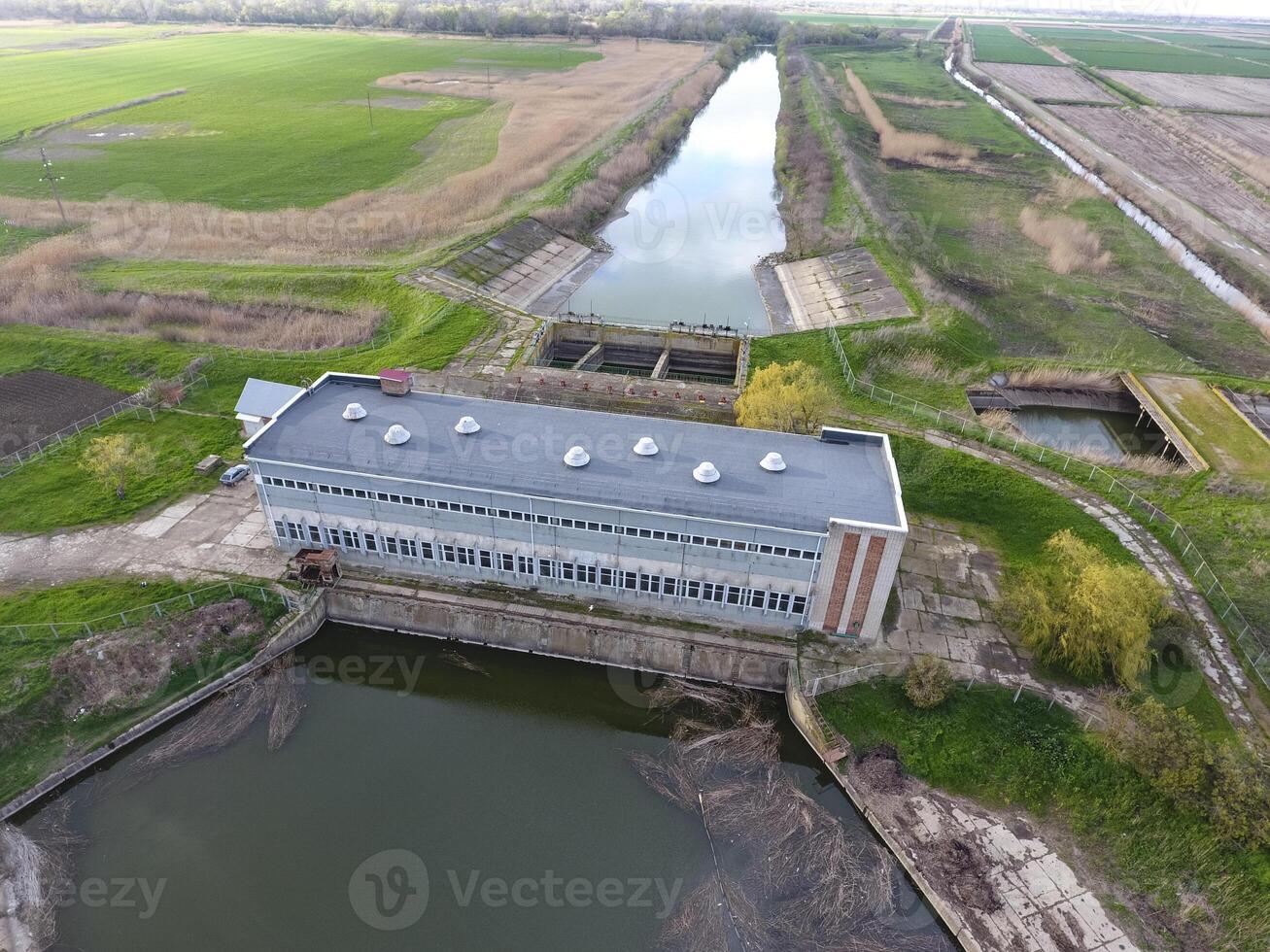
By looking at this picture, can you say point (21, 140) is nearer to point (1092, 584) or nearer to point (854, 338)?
point (854, 338)

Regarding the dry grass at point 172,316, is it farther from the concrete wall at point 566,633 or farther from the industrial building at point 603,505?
the concrete wall at point 566,633

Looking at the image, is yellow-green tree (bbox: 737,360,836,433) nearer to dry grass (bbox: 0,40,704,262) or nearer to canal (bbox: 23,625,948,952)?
canal (bbox: 23,625,948,952)

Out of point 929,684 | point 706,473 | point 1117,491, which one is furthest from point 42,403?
point 1117,491

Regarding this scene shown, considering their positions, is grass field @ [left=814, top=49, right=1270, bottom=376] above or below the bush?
above

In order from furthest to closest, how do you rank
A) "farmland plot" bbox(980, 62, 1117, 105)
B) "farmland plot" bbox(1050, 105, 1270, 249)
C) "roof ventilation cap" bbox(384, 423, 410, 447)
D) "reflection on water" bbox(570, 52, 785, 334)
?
"farmland plot" bbox(980, 62, 1117, 105) < "farmland plot" bbox(1050, 105, 1270, 249) < "reflection on water" bbox(570, 52, 785, 334) < "roof ventilation cap" bbox(384, 423, 410, 447)

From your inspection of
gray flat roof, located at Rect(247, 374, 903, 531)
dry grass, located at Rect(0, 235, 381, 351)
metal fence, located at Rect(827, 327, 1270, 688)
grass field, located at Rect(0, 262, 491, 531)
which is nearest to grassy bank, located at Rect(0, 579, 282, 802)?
grass field, located at Rect(0, 262, 491, 531)

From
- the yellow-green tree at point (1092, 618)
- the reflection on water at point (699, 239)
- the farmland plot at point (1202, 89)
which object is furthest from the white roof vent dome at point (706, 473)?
the farmland plot at point (1202, 89)
